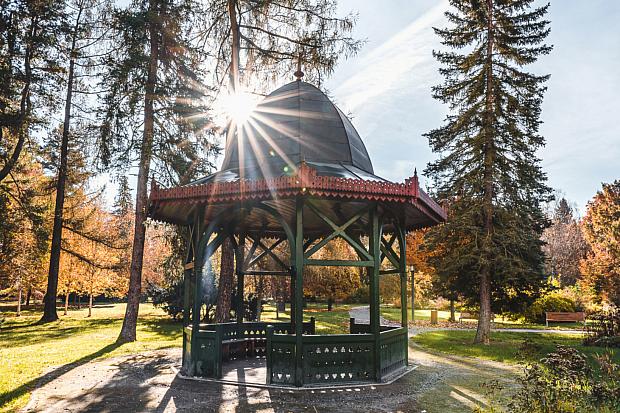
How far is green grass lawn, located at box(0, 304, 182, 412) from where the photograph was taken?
8875 mm

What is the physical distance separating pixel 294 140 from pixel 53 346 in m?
11.4

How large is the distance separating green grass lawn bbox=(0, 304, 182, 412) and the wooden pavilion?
3.16 m

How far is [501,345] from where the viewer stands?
1611cm

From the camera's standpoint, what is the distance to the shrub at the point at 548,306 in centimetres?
2621

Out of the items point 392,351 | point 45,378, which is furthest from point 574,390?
point 45,378

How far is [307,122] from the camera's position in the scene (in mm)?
10367

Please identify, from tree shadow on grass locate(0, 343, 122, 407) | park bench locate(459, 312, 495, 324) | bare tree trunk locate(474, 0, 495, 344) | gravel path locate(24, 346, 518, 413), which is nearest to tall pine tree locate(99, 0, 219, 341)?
tree shadow on grass locate(0, 343, 122, 407)

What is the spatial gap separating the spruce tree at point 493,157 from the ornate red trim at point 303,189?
8.48 m

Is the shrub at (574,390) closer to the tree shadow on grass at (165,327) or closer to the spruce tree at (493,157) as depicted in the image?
the spruce tree at (493,157)

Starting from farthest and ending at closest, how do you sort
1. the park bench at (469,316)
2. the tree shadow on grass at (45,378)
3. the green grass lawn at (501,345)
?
the park bench at (469,316)
the green grass lawn at (501,345)
the tree shadow on grass at (45,378)

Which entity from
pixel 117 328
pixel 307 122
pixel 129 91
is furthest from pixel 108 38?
pixel 117 328

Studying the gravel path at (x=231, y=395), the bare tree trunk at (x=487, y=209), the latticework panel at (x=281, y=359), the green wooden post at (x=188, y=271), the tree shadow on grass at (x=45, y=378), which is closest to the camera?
the gravel path at (x=231, y=395)

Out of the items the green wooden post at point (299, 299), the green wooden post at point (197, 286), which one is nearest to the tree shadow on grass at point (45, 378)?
the green wooden post at point (197, 286)

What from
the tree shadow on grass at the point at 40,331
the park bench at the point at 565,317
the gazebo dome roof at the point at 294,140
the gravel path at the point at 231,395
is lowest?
the tree shadow on grass at the point at 40,331
